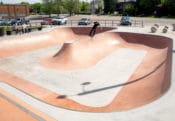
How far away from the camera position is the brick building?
199 ft

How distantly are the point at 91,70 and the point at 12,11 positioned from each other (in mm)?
55787

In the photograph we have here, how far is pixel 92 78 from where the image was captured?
12.4m

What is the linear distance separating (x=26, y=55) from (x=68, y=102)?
1037 centimetres

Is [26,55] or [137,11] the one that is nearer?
[26,55]

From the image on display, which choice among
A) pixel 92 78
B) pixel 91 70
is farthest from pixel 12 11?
pixel 92 78

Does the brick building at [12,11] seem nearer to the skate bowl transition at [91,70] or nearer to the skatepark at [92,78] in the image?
the skate bowl transition at [91,70]

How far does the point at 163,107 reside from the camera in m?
6.89

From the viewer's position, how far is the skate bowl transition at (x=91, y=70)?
9188 millimetres

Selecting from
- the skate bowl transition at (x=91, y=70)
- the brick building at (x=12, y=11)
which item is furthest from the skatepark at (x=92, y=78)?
the brick building at (x=12, y=11)

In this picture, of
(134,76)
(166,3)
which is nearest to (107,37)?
(134,76)

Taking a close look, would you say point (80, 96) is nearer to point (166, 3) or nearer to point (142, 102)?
point (142, 102)

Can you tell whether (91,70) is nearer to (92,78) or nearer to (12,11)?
(92,78)

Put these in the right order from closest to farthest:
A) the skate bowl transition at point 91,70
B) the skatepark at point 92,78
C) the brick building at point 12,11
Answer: the skatepark at point 92,78 < the skate bowl transition at point 91,70 < the brick building at point 12,11

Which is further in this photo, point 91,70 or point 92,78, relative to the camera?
point 91,70
